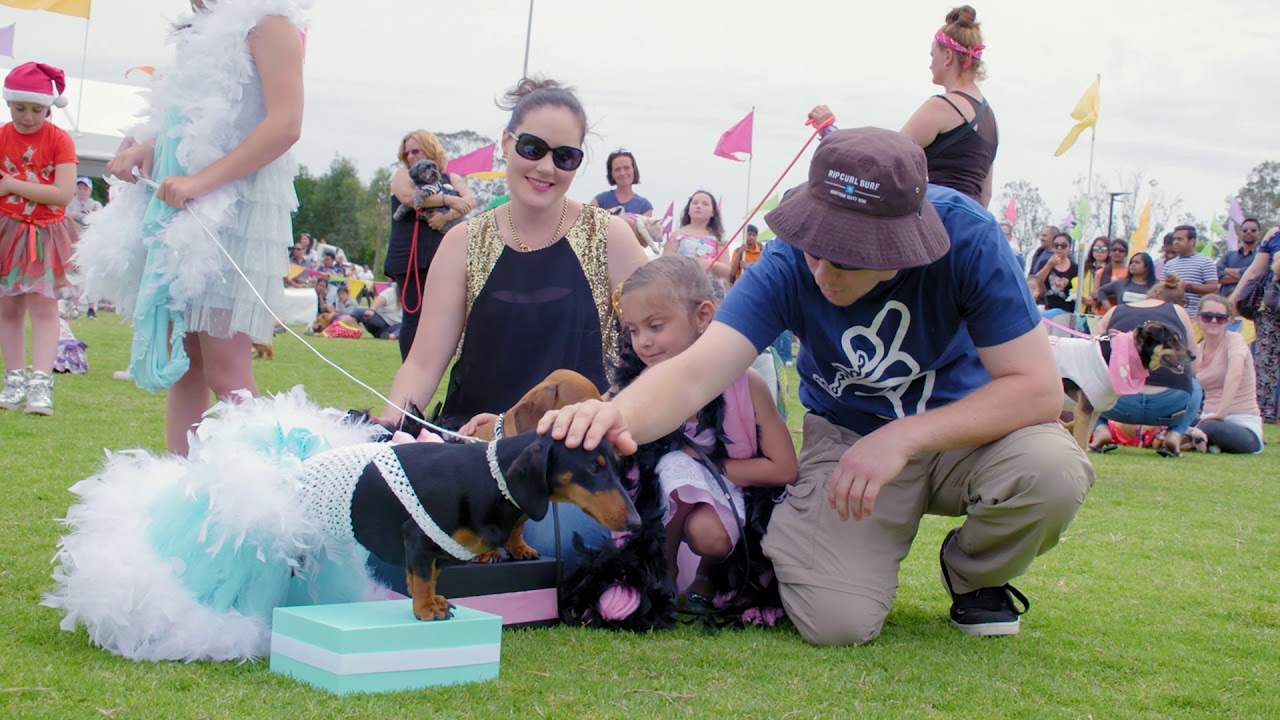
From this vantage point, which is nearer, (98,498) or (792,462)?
(98,498)

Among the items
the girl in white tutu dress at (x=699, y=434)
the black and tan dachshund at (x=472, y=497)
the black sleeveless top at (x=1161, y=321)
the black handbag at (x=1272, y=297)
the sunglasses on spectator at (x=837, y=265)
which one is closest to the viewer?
the black and tan dachshund at (x=472, y=497)

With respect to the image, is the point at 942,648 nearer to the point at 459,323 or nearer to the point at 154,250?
the point at 459,323

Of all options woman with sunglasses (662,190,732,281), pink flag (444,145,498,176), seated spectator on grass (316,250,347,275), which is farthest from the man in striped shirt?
seated spectator on grass (316,250,347,275)

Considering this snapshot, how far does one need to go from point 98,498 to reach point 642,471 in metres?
1.35

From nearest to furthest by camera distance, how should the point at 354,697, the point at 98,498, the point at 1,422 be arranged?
the point at 354,697 → the point at 98,498 → the point at 1,422

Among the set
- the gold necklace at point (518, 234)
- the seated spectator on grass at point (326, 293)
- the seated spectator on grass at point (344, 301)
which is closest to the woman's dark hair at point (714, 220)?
the gold necklace at point (518, 234)

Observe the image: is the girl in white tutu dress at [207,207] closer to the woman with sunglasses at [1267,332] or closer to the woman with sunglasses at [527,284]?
the woman with sunglasses at [527,284]

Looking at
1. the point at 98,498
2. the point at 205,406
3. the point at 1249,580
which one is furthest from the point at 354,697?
the point at 1249,580

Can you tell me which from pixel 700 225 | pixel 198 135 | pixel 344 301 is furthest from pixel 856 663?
pixel 344 301

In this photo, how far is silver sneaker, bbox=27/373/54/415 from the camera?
20.0 feet

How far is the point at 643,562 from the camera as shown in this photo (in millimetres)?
2846

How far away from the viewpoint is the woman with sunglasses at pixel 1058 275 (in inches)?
509

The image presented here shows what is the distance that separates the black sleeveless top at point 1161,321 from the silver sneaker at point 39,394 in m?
6.88

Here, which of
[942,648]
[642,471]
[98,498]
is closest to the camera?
[98,498]
